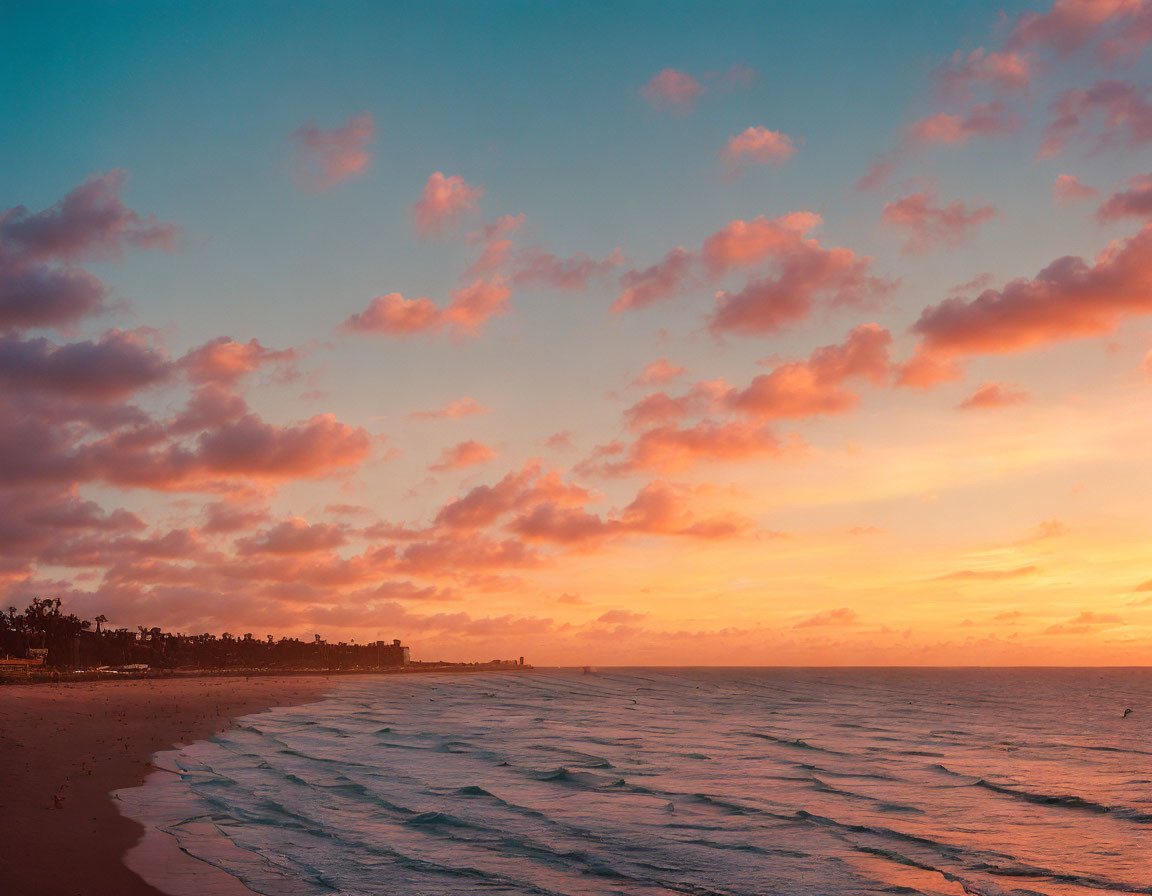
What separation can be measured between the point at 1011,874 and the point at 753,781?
62.0 ft

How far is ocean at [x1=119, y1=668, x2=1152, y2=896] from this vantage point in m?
25.5

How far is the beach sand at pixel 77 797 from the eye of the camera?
2125cm

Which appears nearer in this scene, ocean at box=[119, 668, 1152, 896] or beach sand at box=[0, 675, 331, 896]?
beach sand at box=[0, 675, 331, 896]

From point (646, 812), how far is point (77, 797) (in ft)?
71.2

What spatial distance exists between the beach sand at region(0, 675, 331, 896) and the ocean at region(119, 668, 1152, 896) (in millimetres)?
1492

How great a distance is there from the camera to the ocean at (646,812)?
2552 cm

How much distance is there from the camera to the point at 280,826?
1203 inches

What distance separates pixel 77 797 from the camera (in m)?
31.0

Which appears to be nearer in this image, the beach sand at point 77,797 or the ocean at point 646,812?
the beach sand at point 77,797

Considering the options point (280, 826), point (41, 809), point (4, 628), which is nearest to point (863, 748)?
point (280, 826)

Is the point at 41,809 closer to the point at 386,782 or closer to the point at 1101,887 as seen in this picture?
the point at 386,782

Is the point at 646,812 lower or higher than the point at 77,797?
lower

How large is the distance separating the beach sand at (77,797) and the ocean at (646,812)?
149 centimetres

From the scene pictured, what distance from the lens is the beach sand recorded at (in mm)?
21250
